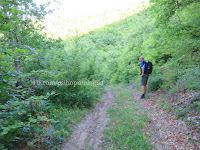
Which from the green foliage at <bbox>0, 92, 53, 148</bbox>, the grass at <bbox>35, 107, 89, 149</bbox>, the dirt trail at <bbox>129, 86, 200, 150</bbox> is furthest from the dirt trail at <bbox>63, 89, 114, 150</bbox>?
the dirt trail at <bbox>129, 86, 200, 150</bbox>

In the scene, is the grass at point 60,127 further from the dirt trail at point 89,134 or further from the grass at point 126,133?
the grass at point 126,133

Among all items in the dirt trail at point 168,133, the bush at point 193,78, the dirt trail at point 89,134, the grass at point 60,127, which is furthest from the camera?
the bush at point 193,78

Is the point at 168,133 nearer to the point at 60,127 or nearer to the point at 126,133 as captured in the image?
the point at 126,133

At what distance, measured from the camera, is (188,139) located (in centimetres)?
329

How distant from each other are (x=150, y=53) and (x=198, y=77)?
6.59 meters

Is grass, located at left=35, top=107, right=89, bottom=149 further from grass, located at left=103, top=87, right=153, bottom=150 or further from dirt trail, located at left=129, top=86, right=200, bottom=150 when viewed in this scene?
dirt trail, located at left=129, top=86, right=200, bottom=150

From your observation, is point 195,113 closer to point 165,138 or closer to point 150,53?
point 165,138

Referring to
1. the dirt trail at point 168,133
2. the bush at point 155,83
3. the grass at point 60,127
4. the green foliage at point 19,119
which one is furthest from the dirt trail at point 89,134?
the bush at point 155,83

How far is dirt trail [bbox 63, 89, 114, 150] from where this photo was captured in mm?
3561

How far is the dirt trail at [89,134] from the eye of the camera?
356cm

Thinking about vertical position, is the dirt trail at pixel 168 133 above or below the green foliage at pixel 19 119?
below

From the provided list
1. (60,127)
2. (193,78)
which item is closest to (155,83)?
(193,78)

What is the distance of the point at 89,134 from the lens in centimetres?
419

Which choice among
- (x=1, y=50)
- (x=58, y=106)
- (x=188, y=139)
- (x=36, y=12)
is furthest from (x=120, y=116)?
(x=36, y=12)
